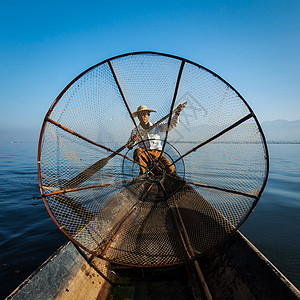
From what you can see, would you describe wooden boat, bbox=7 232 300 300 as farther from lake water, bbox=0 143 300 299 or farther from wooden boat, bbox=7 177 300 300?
lake water, bbox=0 143 300 299

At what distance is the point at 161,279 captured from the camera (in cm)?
229

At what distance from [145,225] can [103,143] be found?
1.80 meters

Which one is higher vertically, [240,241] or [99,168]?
[99,168]

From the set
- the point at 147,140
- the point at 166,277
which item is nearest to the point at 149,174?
the point at 147,140

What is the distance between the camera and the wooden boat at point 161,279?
1503mm

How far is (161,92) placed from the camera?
3268 millimetres

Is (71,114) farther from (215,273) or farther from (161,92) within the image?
(215,273)

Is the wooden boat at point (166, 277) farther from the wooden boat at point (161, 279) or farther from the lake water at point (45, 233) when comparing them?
the lake water at point (45, 233)

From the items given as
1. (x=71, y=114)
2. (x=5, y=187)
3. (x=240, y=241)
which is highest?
(x=71, y=114)

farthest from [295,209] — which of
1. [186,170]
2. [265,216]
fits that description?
[186,170]

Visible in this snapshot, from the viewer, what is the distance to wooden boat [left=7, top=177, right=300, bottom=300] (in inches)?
59.2

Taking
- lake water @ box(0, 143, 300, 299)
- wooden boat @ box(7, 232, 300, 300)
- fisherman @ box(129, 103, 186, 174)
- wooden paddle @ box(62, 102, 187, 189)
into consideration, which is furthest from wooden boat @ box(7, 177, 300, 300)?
fisherman @ box(129, 103, 186, 174)

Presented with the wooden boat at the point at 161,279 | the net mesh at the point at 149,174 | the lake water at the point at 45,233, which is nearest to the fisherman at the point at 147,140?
the net mesh at the point at 149,174

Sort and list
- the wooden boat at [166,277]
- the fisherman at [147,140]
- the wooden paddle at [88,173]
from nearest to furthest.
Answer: the wooden boat at [166,277] → the wooden paddle at [88,173] → the fisherman at [147,140]
